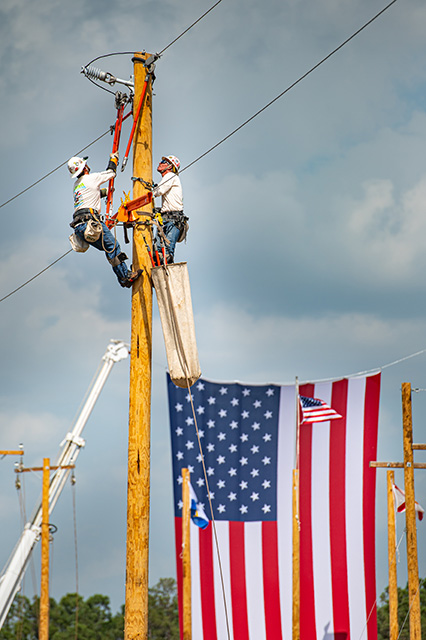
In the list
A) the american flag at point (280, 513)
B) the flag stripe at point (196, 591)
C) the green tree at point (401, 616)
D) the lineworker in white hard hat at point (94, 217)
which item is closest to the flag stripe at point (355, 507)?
the american flag at point (280, 513)

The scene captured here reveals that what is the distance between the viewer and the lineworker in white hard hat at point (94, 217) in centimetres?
848

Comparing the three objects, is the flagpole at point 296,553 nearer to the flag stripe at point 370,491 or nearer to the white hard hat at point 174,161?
the flag stripe at point 370,491

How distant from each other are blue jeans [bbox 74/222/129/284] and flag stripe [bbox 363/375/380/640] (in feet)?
43.7

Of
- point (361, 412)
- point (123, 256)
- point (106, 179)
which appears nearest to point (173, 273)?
point (123, 256)

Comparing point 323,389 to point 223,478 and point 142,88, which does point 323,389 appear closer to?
point 223,478

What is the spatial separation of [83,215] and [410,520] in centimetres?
1025

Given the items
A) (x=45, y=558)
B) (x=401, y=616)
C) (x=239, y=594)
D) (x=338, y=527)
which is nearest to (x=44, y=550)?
(x=45, y=558)

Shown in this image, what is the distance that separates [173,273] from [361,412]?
1362 centimetres

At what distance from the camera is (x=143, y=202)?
331 inches

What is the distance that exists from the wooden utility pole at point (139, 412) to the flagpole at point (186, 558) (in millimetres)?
13955

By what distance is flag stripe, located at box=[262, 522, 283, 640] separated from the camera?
20406mm

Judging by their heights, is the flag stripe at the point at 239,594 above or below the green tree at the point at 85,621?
above

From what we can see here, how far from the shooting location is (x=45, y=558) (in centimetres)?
2184

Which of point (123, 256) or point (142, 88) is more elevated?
point (142, 88)
